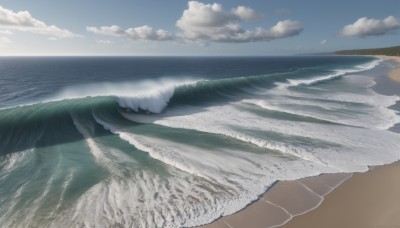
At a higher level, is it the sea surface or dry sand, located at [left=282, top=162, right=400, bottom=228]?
the sea surface

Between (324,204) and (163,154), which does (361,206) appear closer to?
(324,204)

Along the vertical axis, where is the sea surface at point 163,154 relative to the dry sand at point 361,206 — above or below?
above

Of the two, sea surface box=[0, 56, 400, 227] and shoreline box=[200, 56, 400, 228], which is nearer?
shoreline box=[200, 56, 400, 228]

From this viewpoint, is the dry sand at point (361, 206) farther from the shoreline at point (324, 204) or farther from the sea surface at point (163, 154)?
the sea surface at point (163, 154)

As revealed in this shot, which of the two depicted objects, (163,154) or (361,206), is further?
(163,154)

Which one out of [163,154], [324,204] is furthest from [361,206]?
[163,154]

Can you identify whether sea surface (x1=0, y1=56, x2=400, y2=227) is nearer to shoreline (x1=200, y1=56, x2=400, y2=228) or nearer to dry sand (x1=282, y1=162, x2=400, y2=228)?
shoreline (x1=200, y1=56, x2=400, y2=228)

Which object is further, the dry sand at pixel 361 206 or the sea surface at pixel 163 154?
the sea surface at pixel 163 154

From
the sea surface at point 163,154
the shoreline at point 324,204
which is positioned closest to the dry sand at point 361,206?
the shoreline at point 324,204

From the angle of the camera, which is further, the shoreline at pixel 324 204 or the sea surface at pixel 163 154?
the sea surface at pixel 163 154

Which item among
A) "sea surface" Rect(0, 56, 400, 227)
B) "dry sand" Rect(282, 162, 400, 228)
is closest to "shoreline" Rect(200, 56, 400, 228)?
"dry sand" Rect(282, 162, 400, 228)
